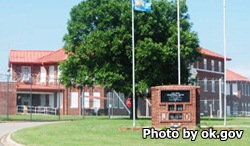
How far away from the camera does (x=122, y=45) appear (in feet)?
160

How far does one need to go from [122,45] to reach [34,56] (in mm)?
36883

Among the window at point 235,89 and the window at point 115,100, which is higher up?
the window at point 235,89

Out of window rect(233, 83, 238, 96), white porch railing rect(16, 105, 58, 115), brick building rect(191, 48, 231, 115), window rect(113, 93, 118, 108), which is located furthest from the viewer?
window rect(233, 83, 238, 96)

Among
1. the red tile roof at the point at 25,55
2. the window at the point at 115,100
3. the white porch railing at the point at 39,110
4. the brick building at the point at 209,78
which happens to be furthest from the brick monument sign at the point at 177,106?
the red tile roof at the point at 25,55

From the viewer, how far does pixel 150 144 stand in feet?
74.7

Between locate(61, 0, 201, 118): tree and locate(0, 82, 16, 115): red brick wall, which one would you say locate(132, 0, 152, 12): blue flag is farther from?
locate(0, 82, 16, 115): red brick wall

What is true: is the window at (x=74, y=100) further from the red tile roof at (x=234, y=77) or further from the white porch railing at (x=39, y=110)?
the red tile roof at (x=234, y=77)

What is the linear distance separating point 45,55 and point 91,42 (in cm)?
3582

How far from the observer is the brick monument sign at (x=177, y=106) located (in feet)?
104

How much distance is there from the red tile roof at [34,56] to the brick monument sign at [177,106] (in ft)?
157

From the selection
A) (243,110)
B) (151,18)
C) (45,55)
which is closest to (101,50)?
(151,18)

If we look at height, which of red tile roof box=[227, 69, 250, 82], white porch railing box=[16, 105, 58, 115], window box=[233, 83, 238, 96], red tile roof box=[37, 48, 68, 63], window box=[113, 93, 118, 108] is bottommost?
white porch railing box=[16, 105, 58, 115]

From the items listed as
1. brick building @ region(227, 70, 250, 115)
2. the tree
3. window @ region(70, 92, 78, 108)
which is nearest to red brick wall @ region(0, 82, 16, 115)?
window @ region(70, 92, 78, 108)

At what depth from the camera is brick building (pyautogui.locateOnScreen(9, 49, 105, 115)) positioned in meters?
75.0
